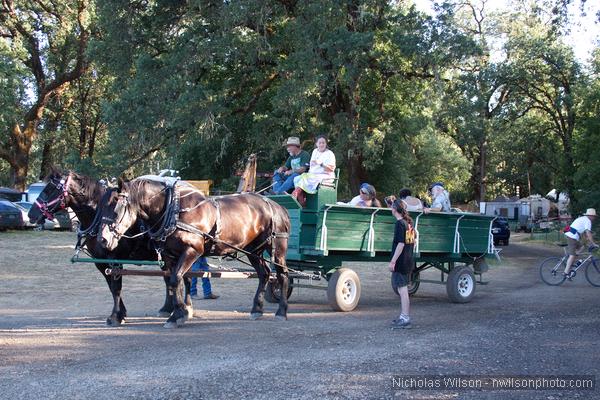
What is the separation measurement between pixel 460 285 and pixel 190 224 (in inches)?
A: 228

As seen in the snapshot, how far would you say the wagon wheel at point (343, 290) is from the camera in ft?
34.4

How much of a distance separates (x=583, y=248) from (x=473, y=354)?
1005 centimetres

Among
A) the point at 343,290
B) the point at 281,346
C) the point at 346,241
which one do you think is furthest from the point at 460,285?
the point at 281,346

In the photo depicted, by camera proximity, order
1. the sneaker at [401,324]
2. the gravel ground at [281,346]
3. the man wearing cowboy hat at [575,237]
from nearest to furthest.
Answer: the gravel ground at [281,346] → the sneaker at [401,324] → the man wearing cowboy hat at [575,237]

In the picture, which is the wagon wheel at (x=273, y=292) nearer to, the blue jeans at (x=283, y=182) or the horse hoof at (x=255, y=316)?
the blue jeans at (x=283, y=182)

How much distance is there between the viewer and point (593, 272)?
15.7 meters

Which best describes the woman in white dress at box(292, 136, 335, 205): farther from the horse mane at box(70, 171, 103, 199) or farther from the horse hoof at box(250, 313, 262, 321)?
the horse mane at box(70, 171, 103, 199)

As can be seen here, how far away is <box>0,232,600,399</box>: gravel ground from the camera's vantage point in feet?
18.9

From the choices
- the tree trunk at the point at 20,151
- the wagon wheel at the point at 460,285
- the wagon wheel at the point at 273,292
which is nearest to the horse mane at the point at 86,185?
the wagon wheel at the point at 273,292


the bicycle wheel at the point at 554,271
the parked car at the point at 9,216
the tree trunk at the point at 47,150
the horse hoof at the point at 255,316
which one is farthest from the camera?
the tree trunk at the point at 47,150

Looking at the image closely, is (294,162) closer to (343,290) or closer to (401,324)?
(343,290)

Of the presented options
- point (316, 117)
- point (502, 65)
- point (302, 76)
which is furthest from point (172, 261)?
point (502, 65)

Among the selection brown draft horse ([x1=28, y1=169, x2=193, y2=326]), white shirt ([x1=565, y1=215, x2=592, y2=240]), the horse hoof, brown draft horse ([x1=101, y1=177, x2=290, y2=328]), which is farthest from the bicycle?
brown draft horse ([x1=28, y1=169, x2=193, y2=326])

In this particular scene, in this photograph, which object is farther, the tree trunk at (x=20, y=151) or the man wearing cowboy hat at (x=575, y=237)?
the tree trunk at (x=20, y=151)
